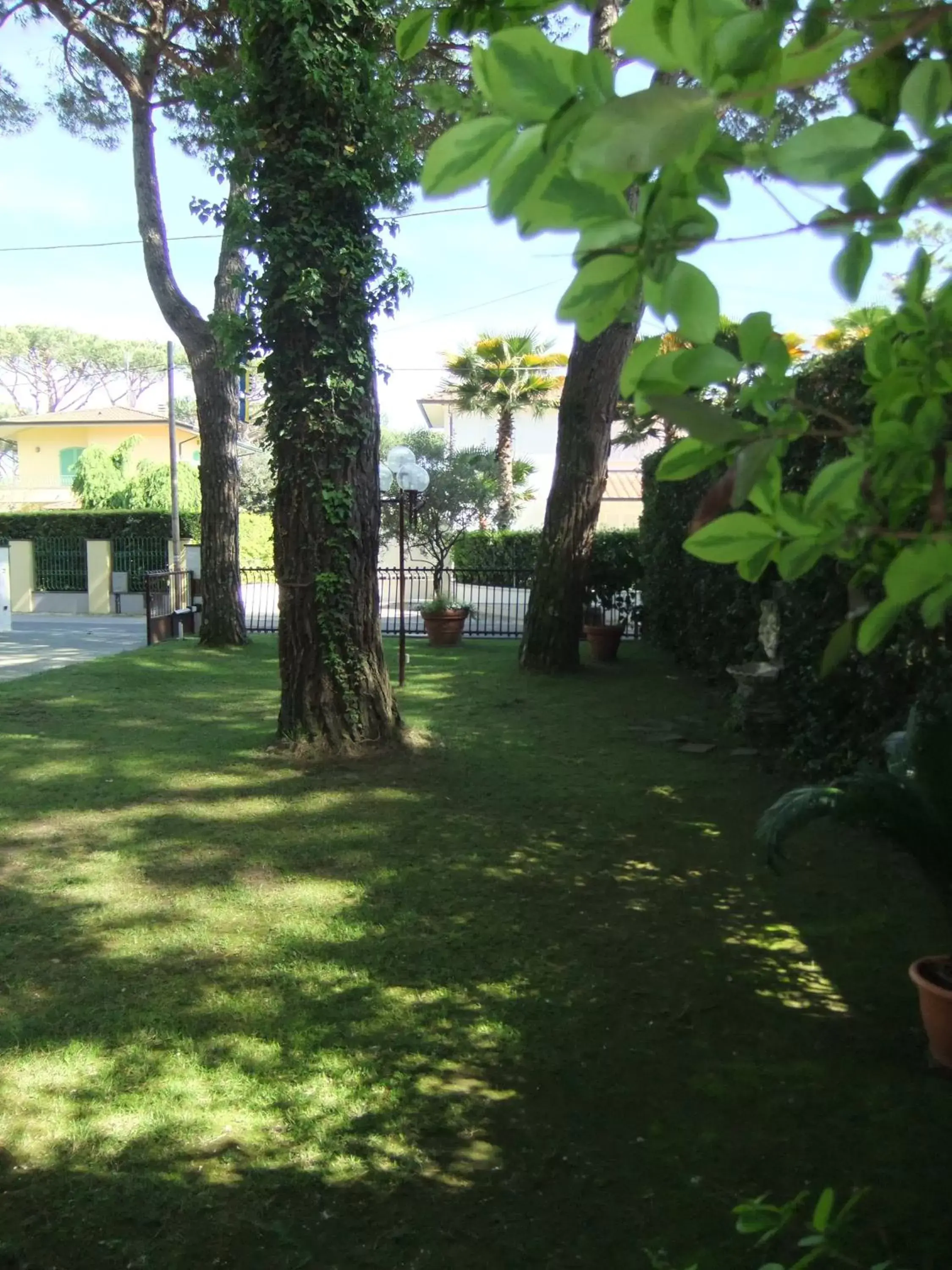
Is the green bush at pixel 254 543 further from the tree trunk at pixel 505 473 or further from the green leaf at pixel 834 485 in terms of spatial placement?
the green leaf at pixel 834 485

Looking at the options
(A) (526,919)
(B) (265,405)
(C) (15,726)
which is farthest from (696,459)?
(C) (15,726)

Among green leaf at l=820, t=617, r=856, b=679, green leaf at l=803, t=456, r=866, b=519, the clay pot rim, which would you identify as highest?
green leaf at l=803, t=456, r=866, b=519

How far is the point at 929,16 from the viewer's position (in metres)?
0.70

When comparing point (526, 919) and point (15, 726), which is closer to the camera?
point (526, 919)

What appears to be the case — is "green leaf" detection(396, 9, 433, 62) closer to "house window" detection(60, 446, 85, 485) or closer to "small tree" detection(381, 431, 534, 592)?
"small tree" detection(381, 431, 534, 592)

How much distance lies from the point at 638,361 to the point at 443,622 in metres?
14.7

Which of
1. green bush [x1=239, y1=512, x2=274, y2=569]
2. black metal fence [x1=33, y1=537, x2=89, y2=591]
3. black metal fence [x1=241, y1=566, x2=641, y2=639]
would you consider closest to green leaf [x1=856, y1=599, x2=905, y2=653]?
black metal fence [x1=241, y1=566, x2=641, y2=639]

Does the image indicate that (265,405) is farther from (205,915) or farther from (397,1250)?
(397,1250)

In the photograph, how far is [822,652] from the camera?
186 inches

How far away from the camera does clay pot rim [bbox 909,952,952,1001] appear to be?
324cm

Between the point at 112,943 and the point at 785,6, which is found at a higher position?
the point at 785,6

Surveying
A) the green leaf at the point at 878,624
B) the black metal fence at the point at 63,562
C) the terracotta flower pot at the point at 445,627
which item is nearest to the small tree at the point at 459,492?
the black metal fence at the point at 63,562

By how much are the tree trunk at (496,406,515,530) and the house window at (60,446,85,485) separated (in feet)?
71.9

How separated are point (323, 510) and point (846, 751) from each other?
3.82 m
